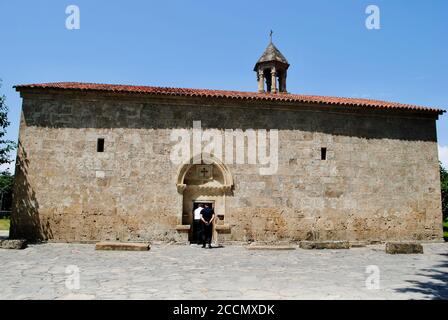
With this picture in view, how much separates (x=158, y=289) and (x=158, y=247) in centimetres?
615

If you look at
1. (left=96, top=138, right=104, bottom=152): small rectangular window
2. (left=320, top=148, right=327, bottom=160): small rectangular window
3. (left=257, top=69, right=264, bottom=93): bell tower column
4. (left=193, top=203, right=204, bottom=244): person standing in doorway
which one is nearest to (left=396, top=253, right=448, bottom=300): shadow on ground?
(left=320, top=148, right=327, bottom=160): small rectangular window

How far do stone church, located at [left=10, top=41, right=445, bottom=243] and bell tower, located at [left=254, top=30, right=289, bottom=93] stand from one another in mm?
4913

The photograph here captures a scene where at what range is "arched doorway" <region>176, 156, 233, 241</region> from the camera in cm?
1272

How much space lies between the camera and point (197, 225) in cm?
1279

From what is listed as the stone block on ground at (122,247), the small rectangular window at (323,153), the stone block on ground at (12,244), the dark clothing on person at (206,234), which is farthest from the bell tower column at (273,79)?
the stone block on ground at (12,244)

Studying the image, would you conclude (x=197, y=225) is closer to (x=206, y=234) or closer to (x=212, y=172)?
(x=206, y=234)

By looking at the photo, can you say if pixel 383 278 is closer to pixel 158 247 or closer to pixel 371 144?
pixel 158 247

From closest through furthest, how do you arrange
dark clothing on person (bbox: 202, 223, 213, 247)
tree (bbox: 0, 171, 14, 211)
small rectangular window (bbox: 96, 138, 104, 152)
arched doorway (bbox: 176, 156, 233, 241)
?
dark clothing on person (bbox: 202, 223, 213, 247) < small rectangular window (bbox: 96, 138, 104, 152) < arched doorway (bbox: 176, 156, 233, 241) < tree (bbox: 0, 171, 14, 211)

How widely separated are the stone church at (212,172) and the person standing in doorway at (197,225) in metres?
0.32

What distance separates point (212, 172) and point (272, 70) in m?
8.27

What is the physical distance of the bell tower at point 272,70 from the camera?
18.2m

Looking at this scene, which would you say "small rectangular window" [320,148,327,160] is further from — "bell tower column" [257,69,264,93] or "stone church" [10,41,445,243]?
"bell tower column" [257,69,264,93]
